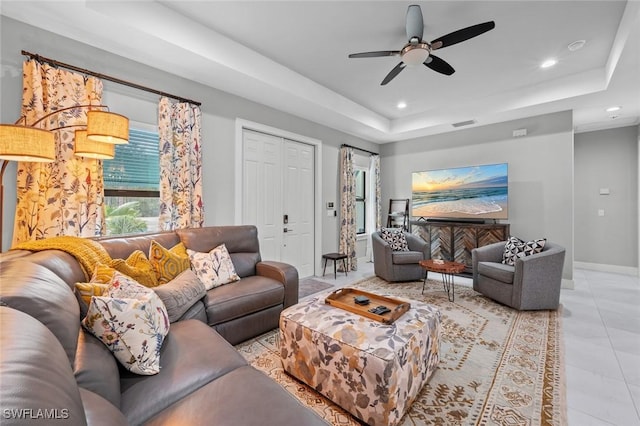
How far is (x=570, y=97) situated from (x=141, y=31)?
5083 millimetres

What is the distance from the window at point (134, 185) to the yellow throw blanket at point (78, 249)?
0.99 meters

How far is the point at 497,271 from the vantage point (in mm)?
3344

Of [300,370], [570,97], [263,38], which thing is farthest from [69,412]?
[570,97]

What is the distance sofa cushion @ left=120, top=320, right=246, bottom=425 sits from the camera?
108 cm

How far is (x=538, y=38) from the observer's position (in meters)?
2.84

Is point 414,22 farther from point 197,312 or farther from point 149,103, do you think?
point 197,312

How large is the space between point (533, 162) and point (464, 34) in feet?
10.7

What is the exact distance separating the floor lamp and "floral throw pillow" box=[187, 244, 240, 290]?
1.13 meters

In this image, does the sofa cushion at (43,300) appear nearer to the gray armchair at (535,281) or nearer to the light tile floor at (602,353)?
the light tile floor at (602,353)

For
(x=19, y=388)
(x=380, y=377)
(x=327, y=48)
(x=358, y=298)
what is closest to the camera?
(x=19, y=388)

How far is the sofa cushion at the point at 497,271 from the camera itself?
3.23 metres

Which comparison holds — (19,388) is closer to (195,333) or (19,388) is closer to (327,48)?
(195,333)

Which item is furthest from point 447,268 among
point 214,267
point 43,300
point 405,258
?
point 43,300

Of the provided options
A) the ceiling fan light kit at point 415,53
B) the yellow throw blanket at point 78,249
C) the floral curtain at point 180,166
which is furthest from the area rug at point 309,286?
the ceiling fan light kit at point 415,53
